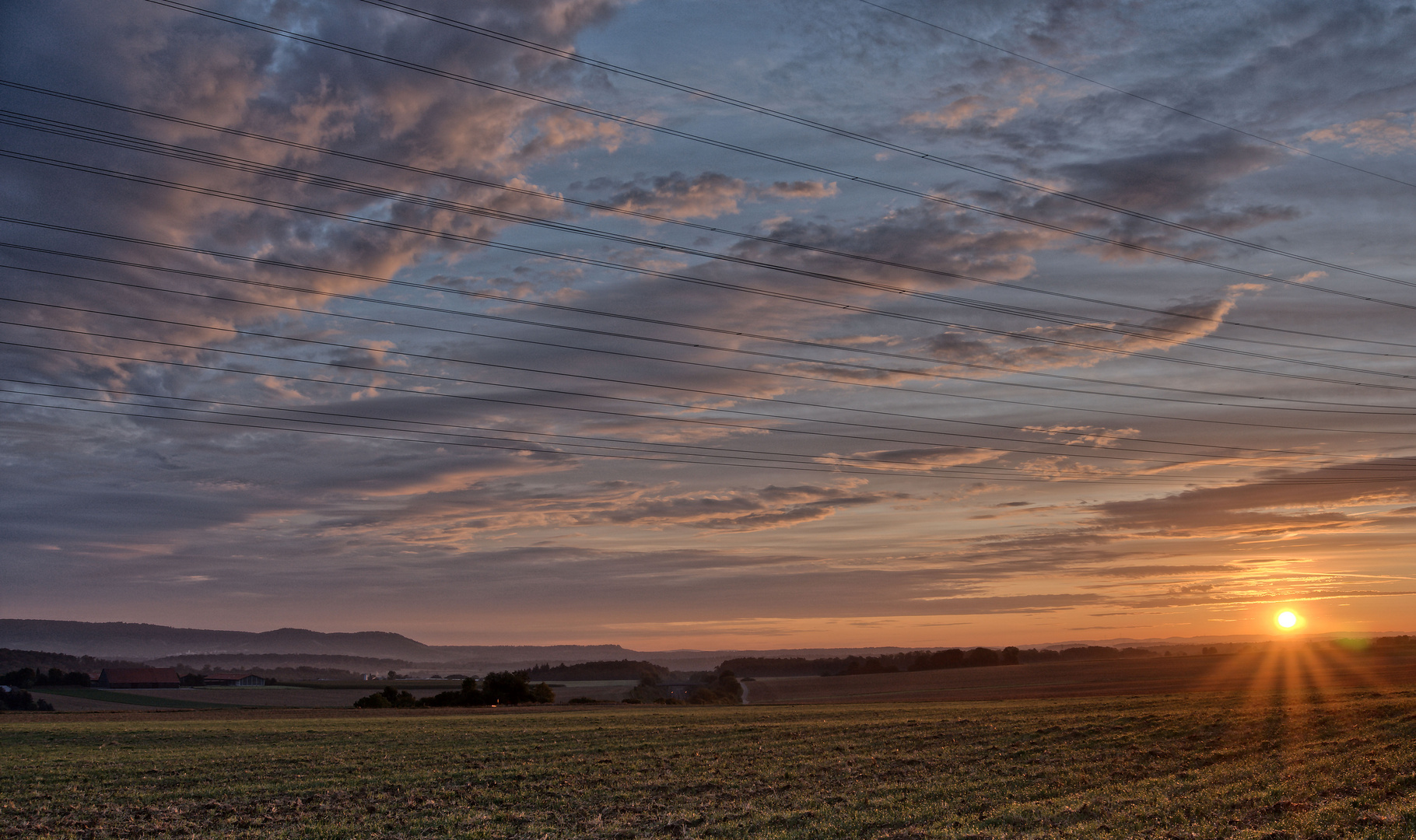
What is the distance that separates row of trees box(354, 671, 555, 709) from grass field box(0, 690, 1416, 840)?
184 feet

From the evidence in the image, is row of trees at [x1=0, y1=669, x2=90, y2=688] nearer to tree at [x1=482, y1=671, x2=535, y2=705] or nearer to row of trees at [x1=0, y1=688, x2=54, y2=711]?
row of trees at [x1=0, y1=688, x2=54, y2=711]

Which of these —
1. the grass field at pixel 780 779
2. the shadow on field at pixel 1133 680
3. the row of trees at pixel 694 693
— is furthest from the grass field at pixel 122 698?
the grass field at pixel 780 779

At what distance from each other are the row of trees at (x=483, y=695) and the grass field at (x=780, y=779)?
184 ft

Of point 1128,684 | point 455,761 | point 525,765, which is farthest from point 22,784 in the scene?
point 1128,684

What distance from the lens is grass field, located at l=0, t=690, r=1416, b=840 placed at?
62.0 feet

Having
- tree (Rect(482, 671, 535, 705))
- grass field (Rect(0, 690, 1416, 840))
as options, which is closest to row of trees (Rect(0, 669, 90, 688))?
tree (Rect(482, 671, 535, 705))

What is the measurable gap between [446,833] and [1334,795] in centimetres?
1947

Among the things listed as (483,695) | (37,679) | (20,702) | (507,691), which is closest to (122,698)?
(20,702)

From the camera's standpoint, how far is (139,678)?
615ft

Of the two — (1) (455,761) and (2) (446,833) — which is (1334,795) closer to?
(2) (446,833)

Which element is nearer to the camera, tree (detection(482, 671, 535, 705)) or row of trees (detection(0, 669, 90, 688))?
tree (detection(482, 671, 535, 705))

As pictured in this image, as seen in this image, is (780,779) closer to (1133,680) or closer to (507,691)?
(507,691)

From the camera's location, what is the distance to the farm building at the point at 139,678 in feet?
595

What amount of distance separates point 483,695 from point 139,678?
119m
